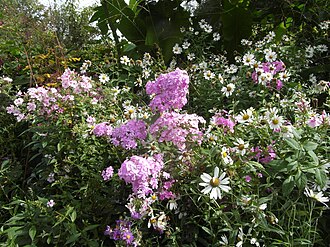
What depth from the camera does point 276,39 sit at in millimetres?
3084

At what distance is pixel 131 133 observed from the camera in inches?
66.3

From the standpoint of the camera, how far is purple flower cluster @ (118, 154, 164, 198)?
147cm

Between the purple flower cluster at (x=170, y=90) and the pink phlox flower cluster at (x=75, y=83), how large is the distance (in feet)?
1.85

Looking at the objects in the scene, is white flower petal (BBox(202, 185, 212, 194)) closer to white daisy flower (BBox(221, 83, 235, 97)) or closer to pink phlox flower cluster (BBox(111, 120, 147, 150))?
pink phlox flower cluster (BBox(111, 120, 147, 150))

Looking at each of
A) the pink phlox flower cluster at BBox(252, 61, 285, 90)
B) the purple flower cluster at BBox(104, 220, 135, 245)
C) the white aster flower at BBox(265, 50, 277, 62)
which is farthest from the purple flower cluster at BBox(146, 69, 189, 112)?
the white aster flower at BBox(265, 50, 277, 62)

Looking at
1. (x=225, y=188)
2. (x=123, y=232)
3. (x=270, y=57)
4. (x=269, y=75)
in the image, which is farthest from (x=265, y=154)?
(x=270, y=57)

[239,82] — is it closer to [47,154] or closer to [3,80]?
[47,154]

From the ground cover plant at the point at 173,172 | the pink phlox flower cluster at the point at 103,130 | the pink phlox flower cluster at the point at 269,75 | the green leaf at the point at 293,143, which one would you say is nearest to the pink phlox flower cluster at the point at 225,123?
the ground cover plant at the point at 173,172

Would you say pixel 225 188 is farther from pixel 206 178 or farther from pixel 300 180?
pixel 300 180

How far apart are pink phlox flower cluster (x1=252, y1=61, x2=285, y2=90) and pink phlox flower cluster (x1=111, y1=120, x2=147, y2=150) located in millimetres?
814

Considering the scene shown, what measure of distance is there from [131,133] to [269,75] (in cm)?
92

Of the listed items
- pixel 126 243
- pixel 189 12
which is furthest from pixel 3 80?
pixel 189 12

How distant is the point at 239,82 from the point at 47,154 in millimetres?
1127

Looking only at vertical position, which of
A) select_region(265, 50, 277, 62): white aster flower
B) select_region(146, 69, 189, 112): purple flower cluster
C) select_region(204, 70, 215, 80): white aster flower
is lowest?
select_region(265, 50, 277, 62): white aster flower
